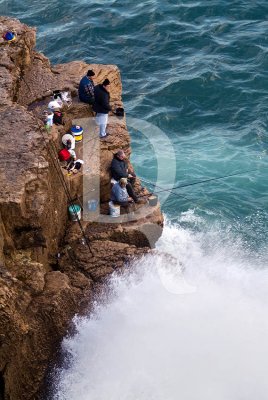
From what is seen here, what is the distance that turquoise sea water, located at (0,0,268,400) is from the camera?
1423 cm

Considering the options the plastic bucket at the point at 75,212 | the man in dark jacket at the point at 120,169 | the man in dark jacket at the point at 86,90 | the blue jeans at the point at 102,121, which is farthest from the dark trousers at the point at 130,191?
the man in dark jacket at the point at 86,90

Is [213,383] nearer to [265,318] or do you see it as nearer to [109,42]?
[265,318]

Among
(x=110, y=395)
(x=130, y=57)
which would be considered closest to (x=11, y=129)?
(x=110, y=395)

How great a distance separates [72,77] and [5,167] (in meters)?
6.39

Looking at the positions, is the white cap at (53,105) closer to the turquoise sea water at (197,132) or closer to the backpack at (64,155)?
the backpack at (64,155)

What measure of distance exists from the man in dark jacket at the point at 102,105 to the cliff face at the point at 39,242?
45 cm

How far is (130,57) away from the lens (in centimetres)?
2878

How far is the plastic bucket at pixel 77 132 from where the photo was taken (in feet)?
54.5

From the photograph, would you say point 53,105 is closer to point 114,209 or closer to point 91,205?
point 91,205

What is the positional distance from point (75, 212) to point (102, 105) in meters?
3.21

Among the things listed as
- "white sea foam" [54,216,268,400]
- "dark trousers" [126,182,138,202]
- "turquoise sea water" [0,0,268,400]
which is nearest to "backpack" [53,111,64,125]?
"dark trousers" [126,182,138,202]

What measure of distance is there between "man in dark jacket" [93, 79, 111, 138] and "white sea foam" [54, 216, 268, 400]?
407cm

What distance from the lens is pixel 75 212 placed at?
1571 cm

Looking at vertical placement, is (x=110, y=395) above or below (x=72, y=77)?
below
